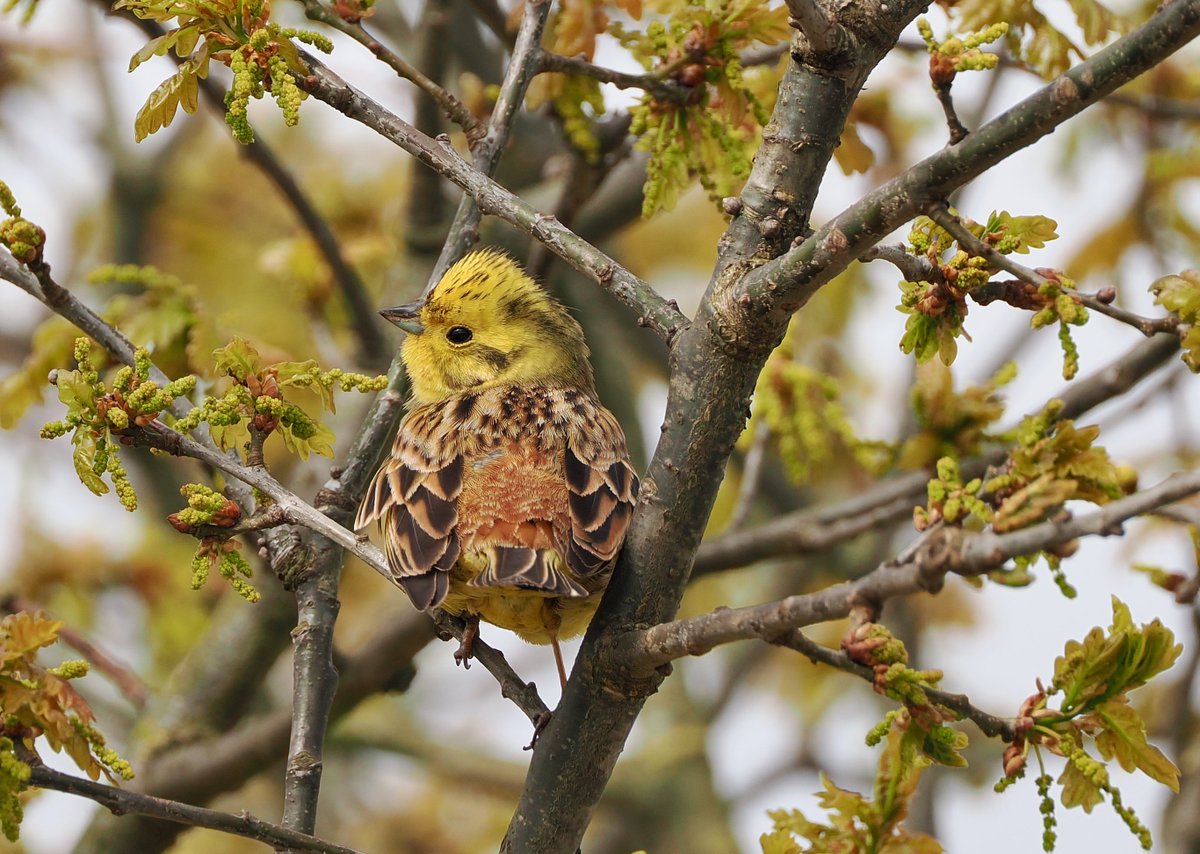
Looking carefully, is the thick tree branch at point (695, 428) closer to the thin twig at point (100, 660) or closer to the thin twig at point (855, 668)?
the thin twig at point (855, 668)

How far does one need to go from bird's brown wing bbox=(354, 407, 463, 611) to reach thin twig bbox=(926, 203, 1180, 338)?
152 centimetres

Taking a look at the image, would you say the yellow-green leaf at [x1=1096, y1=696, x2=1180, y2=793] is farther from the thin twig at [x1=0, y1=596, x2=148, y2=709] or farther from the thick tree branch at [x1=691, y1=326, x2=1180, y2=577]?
the thin twig at [x1=0, y1=596, x2=148, y2=709]

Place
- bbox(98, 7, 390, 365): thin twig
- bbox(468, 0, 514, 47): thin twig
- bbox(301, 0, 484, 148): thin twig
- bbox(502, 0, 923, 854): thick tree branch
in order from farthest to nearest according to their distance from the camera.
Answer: bbox(468, 0, 514, 47): thin twig, bbox(98, 7, 390, 365): thin twig, bbox(301, 0, 484, 148): thin twig, bbox(502, 0, 923, 854): thick tree branch

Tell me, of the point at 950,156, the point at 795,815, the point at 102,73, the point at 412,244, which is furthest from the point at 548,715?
the point at 102,73

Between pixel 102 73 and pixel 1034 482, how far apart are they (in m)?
6.59

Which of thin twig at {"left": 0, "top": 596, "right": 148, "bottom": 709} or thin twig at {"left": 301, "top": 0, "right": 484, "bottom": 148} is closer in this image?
thin twig at {"left": 301, "top": 0, "right": 484, "bottom": 148}

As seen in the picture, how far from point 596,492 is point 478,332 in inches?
46.9

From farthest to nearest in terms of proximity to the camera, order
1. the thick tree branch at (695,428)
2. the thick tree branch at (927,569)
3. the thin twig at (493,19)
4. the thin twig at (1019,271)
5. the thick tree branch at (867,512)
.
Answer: the thin twig at (493,19) → the thick tree branch at (867,512) → the thick tree branch at (695,428) → the thin twig at (1019,271) → the thick tree branch at (927,569)

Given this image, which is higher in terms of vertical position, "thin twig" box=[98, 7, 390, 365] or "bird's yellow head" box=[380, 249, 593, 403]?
"thin twig" box=[98, 7, 390, 365]

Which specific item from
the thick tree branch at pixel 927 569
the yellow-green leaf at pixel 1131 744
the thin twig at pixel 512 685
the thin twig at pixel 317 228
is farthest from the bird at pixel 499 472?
the yellow-green leaf at pixel 1131 744

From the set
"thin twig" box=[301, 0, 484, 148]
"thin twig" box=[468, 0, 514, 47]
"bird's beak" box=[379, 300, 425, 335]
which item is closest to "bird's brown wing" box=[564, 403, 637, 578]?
"bird's beak" box=[379, 300, 425, 335]

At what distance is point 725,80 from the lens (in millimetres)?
3633

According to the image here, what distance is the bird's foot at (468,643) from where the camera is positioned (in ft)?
11.6

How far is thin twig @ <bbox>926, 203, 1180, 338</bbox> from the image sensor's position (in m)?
2.43
